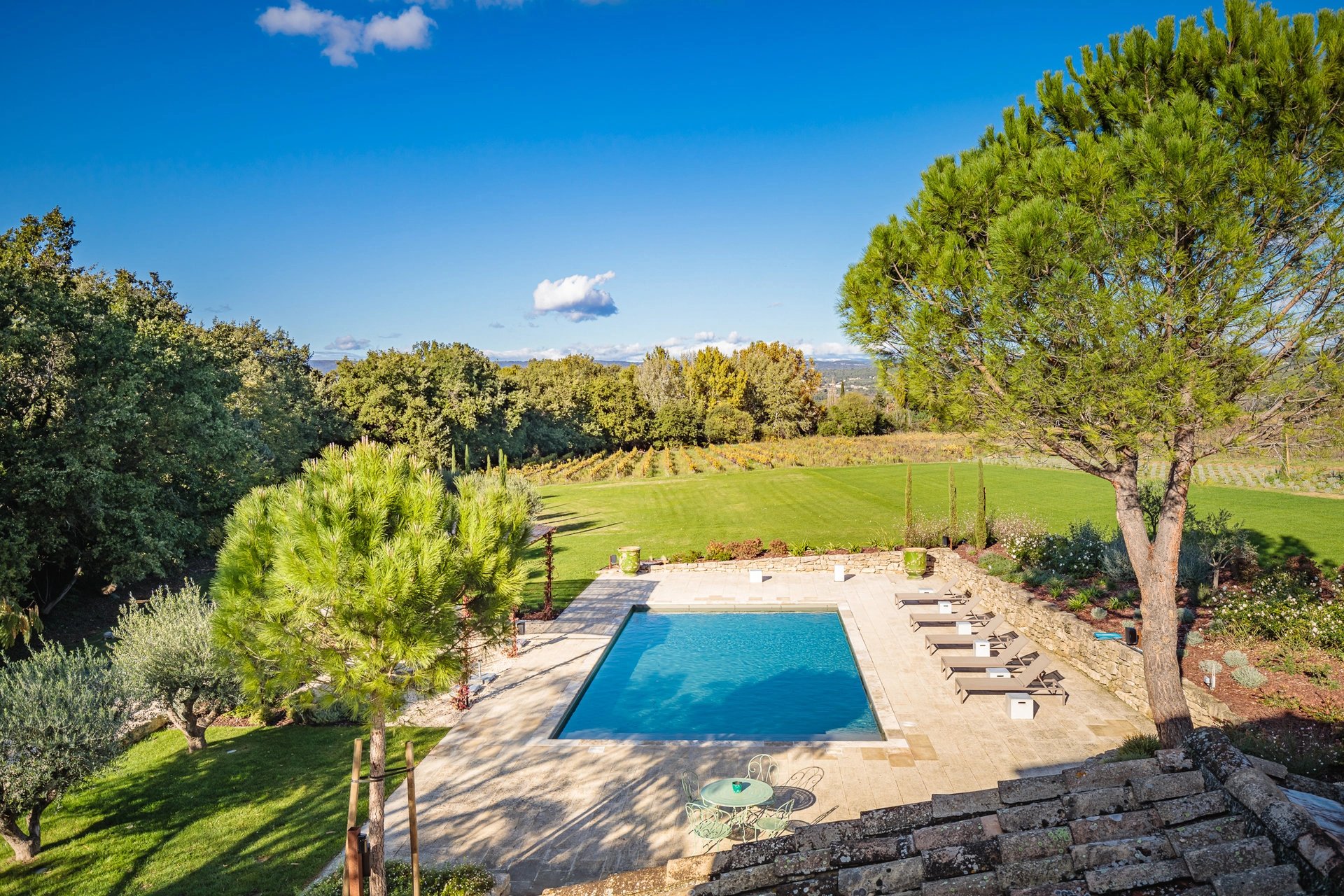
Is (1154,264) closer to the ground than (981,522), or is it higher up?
higher up

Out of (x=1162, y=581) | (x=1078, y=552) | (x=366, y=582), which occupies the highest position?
(x=366, y=582)

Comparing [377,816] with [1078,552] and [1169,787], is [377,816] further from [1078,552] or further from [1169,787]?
[1078,552]

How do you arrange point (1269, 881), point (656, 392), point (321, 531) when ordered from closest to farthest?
point (1269, 881)
point (321, 531)
point (656, 392)

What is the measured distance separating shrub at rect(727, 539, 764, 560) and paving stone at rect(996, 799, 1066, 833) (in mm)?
17132

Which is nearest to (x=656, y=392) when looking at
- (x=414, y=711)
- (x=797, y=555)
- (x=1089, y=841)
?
(x=797, y=555)

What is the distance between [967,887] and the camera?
2.71m

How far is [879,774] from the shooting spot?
27.9ft

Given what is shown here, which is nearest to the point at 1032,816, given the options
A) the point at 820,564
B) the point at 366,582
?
the point at 366,582

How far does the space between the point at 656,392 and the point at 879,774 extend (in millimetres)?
56810

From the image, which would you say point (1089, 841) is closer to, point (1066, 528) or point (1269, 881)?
point (1269, 881)

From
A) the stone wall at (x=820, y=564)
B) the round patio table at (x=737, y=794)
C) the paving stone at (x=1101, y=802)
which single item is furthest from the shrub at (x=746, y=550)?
the paving stone at (x=1101, y=802)

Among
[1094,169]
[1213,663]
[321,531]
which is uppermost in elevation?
[1094,169]

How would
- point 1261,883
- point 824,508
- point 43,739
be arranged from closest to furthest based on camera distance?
point 1261,883
point 43,739
point 824,508

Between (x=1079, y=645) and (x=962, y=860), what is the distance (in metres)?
10.6
